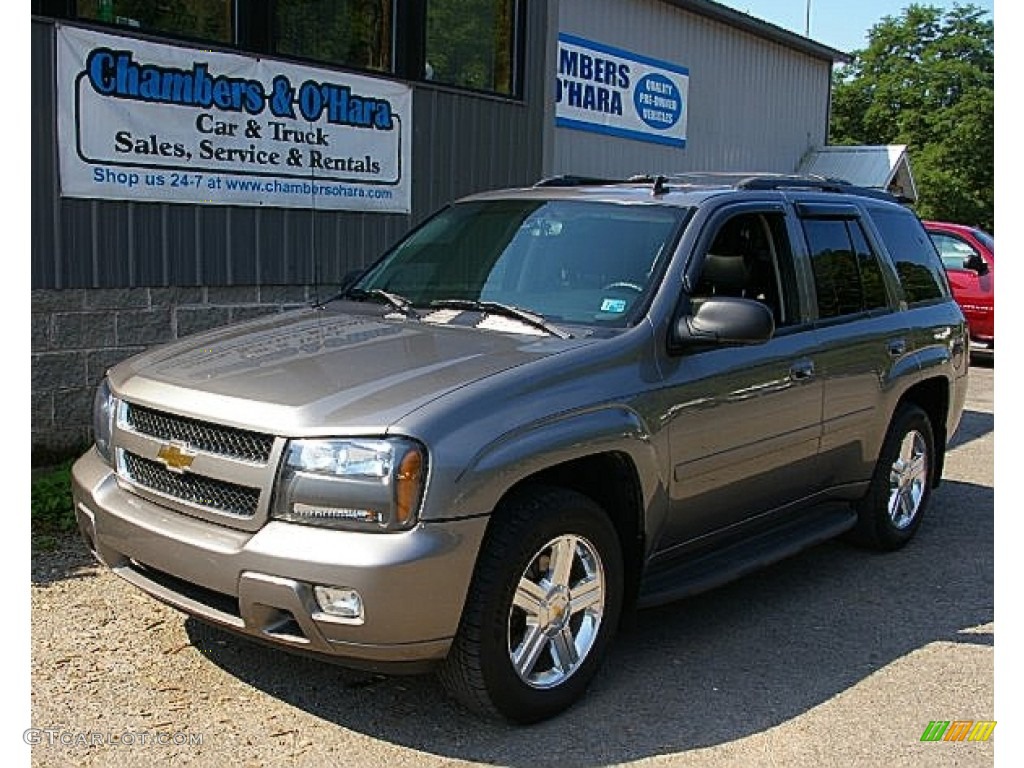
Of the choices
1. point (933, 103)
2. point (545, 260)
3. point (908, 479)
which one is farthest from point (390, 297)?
point (933, 103)

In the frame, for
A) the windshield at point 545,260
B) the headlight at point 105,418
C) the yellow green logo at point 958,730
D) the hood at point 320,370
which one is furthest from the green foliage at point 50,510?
the yellow green logo at point 958,730

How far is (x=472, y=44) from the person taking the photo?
33.7 ft

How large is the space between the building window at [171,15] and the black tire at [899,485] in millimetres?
5309

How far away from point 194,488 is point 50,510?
269 centimetres

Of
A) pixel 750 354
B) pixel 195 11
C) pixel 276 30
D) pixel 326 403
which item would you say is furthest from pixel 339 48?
pixel 326 403

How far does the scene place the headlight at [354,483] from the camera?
3.50 metres

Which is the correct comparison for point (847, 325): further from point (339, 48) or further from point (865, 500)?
point (339, 48)

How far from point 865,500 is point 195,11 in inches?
217

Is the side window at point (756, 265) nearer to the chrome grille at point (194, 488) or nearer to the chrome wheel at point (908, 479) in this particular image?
the chrome wheel at point (908, 479)

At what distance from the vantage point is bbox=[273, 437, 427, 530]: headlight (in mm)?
3504

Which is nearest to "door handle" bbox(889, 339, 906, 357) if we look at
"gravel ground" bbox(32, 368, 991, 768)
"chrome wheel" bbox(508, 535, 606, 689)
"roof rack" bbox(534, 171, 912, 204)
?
"roof rack" bbox(534, 171, 912, 204)

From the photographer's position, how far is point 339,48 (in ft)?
29.3

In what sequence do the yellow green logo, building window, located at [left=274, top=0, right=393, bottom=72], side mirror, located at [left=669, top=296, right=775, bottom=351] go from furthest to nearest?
building window, located at [left=274, top=0, right=393, bottom=72] < side mirror, located at [left=669, top=296, right=775, bottom=351] < the yellow green logo

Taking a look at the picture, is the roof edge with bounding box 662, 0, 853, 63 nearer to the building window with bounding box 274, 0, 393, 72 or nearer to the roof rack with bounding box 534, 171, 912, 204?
the building window with bounding box 274, 0, 393, 72
